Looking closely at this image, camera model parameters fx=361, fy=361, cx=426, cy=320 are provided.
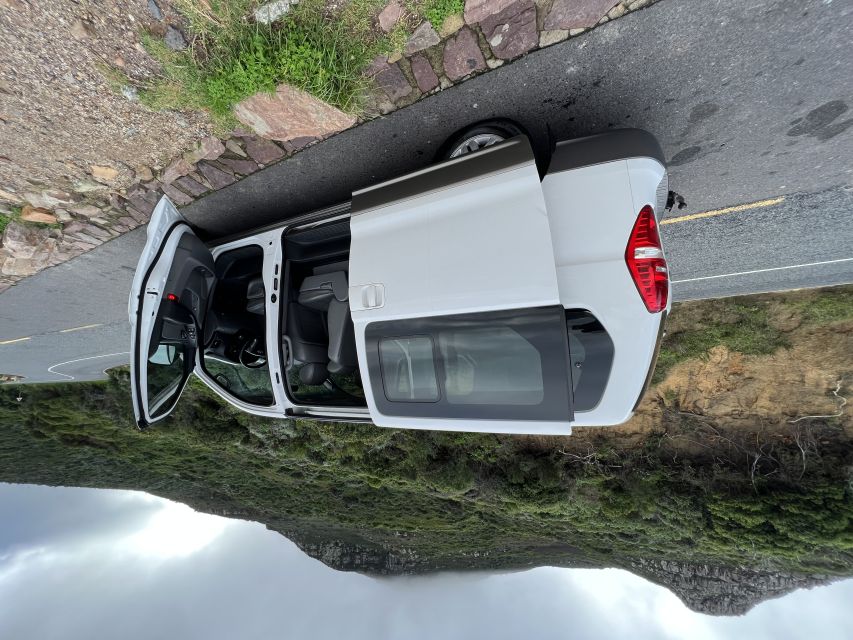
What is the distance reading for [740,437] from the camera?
17.8 ft

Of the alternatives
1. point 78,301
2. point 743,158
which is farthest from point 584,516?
point 78,301

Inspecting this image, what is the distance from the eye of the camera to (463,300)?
2.44 m

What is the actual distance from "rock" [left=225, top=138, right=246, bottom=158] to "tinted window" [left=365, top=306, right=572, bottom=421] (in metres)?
2.49

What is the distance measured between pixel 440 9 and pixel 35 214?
5.01m

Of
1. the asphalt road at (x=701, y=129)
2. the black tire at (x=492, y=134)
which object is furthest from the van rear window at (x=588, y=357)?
the asphalt road at (x=701, y=129)

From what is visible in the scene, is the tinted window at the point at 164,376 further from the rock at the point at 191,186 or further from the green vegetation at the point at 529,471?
the green vegetation at the point at 529,471

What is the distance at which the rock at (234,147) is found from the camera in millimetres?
3621

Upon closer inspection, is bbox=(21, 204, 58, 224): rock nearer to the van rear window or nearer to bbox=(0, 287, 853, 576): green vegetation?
bbox=(0, 287, 853, 576): green vegetation

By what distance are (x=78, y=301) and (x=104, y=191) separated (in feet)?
8.69

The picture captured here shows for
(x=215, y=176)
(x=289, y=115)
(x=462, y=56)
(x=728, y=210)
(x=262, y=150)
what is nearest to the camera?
(x=462, y=56)

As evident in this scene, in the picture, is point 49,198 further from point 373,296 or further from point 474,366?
point 474,366

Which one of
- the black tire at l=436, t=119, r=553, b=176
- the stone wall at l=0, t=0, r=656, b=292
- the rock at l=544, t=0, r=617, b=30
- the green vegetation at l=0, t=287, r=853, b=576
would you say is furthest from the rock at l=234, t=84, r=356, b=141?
the green vegetation at l=0, t=287, r=853, b=576

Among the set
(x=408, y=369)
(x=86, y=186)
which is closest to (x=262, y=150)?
(x=86, y=186)

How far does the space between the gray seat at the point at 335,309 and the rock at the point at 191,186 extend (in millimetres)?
1748
